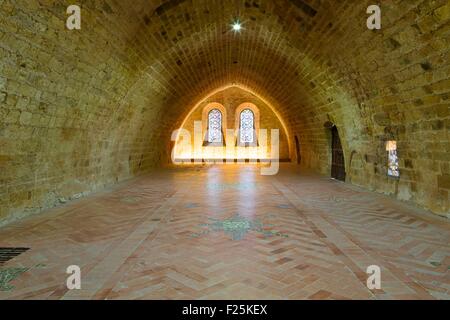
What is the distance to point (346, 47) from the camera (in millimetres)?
6328

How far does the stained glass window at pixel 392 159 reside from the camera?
6584 millimetres

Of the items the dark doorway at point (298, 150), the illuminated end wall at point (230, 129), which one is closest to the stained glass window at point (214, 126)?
the illuminated end wall at point (230, 129)

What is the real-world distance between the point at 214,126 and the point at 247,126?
2.22m

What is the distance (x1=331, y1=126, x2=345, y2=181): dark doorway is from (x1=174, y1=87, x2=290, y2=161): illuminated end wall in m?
10.3

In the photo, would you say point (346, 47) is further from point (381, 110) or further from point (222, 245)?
point (222, 245)

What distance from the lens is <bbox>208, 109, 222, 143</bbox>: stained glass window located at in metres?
21.8

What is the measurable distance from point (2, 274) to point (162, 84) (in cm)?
762

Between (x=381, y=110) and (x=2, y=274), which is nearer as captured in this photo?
(x=2, y=274)

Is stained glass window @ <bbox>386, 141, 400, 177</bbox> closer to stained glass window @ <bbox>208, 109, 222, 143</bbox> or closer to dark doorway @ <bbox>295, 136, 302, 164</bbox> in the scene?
dark doorway @ <bbox>295, 136, 302, 164</bbox>

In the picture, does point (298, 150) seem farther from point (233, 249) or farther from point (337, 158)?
point (233, 249)

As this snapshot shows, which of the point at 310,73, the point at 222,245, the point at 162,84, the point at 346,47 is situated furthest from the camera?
the point at 162,84

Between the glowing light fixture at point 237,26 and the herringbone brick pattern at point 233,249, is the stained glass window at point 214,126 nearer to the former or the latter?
the glowing light fixture at point 237,26

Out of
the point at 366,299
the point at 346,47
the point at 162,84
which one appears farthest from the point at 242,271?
the point at 162,84

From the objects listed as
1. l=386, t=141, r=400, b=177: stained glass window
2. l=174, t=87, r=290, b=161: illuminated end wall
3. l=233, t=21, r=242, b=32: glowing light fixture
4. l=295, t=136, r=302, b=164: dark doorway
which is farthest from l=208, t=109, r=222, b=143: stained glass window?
l=386, t=141, r=400, b=177: stained glass window
